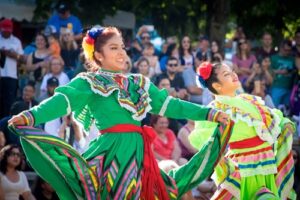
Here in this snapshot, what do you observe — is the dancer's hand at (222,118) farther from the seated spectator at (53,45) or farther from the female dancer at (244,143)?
the seated spectator at (53,45)

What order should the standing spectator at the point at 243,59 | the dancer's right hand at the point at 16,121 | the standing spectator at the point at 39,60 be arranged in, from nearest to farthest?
1. the dancer's right hand at the point at 16,121
2. the standing spectator at the point at 39,60
3. the standing spectator at the point at 243,59

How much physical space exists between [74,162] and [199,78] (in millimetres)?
2188

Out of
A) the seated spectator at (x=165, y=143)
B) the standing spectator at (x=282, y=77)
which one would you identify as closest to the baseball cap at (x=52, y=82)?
the seated spectator at (x=165, y=143)

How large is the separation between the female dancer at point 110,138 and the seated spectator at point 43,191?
2950 millimetres

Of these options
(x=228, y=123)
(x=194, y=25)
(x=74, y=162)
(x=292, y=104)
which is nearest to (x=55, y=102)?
(x=74, y=162)

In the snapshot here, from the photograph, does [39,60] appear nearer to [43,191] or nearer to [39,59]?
[39,59]

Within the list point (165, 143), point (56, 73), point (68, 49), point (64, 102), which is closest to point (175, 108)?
point (64, 102)

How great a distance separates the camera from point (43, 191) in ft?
35.3

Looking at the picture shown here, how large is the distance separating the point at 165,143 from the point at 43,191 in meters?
1.87

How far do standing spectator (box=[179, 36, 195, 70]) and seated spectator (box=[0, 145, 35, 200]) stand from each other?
433 cm

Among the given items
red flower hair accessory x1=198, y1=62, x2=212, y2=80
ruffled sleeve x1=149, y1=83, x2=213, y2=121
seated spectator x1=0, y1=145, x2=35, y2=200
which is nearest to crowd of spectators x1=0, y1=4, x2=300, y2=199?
seated spectator x1=0, y1=145, x2=35, y2=200

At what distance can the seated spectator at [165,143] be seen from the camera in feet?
38.7

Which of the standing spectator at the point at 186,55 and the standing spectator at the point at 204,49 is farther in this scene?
the standing spectator at the point at 204,49

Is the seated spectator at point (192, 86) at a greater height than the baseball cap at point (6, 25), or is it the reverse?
the baseball cap at point (6, 25)
